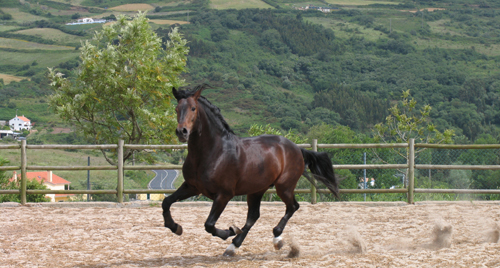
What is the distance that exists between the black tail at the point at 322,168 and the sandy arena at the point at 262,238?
593mm

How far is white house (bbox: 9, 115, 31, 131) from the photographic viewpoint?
222 feet

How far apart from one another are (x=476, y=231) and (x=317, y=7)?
163281 mm

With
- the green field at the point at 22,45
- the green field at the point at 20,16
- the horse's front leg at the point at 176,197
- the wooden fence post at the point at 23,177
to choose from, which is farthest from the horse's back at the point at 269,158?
the green field at the point at 20,16

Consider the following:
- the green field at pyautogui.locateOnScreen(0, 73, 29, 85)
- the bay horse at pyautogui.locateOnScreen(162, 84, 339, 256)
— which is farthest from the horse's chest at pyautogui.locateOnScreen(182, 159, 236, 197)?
the green field at pyautogui.locateOnScreen(0, 73, 29, 85)

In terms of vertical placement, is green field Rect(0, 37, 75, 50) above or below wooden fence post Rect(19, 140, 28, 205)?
above

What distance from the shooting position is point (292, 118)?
3415 inches

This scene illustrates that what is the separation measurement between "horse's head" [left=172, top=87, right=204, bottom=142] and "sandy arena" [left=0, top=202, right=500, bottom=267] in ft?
4.12

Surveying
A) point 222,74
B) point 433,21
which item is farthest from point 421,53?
point 222,74

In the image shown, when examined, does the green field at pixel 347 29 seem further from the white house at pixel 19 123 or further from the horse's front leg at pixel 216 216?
the horse's front leg at pixel 216 216

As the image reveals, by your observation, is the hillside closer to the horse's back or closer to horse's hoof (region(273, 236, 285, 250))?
the horse's back

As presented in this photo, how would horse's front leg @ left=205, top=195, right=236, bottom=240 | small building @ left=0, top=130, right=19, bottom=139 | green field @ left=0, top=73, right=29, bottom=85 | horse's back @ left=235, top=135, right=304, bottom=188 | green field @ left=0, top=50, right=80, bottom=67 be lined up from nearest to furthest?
1. horse's front leg @ left=205, top=195, right=236, bottom=240
2. horse's back @ left=235, top=135, right=304, bottom=188
3. small building @ left=0, top=130, right=19, bottom=139
4. green field @ left=0, top=73, right=29, bottom=85
5. green field @ left=0, top=50, right=80, bottom=67

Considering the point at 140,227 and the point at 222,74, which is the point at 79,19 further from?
the point at 140,227

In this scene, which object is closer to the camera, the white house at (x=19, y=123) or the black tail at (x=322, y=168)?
the black tail at (x=322, y=168)

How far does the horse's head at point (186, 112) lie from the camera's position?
377 centimetres
